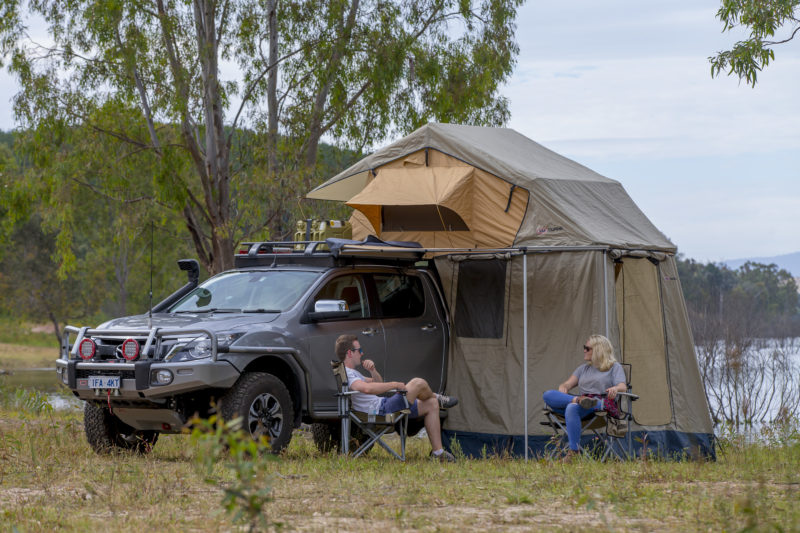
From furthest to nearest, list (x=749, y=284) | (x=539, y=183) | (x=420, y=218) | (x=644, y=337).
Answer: (x=749, y=284) → (x=420, y=218) → (x=644, y=337) → (x=539, y=183)

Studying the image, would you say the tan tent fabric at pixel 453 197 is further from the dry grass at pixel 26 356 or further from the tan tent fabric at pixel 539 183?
the dry grass at pixel 26 356

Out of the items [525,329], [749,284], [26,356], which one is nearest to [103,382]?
[525,329]

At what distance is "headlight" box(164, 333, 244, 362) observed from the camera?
813 cm

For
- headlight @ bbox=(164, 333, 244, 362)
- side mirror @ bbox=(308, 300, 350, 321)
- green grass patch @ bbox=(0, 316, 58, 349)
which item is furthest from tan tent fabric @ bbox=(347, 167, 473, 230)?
green grass patch @ bbox=(0, 316, 58, 349)

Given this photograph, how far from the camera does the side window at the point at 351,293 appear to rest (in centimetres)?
947

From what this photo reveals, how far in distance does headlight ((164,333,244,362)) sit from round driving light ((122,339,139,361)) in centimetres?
26

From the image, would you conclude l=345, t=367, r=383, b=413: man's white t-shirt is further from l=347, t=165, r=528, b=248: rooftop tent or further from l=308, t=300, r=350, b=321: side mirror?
l=347, t=165, r=528, b=248: rooftop tent

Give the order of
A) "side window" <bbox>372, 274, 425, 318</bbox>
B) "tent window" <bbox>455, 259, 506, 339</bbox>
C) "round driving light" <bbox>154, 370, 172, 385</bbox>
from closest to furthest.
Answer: "round driving light" <bbox>154, 370, 172, 385</bbox>
"side window" <bbox>372, 274, 425, 318</bbox>
"tent window" <bbox>455, 259, 506, 339</bbox>

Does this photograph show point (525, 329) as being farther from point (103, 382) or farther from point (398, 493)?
point (103, 382)

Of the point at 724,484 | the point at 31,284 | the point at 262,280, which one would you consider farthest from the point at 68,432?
the point at 31,284

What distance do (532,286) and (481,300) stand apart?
61cm

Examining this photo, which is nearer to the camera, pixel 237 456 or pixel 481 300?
pixel 237 456

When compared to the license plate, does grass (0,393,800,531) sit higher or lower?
lower

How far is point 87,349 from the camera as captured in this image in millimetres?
8555
